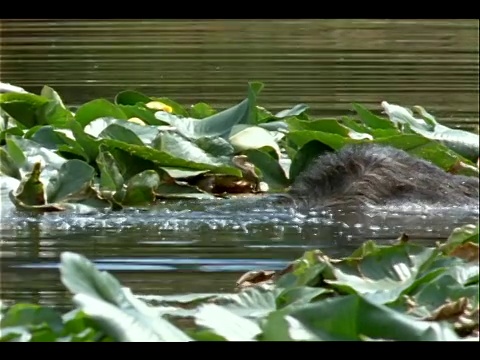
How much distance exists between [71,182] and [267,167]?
98 cm

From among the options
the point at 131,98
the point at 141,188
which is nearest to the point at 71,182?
the point at 141,188

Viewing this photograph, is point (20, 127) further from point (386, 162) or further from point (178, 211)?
point (386, 162)

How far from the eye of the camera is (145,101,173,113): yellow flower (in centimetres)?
566

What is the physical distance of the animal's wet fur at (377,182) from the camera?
4438mm

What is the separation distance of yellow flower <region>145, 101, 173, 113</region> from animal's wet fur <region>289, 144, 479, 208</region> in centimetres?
127

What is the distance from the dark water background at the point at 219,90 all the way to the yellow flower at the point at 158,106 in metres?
1.26

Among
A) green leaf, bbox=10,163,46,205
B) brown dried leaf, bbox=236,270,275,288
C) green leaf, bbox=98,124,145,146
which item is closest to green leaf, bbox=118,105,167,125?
green leaf, bbox=98,124,145,146

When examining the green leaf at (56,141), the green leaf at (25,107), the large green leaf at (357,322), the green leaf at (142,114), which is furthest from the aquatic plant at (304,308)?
the green leaf at (25,107)

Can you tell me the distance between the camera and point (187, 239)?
378 centimetres

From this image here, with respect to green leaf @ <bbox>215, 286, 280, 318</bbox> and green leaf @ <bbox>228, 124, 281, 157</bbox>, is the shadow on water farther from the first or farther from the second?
green leaf @ <bbox>228, 124, 281, 157</bbox>

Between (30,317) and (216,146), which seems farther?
(216,146)

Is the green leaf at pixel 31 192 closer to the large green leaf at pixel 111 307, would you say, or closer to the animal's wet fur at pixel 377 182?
the animal's wet fur at pixel 377 182

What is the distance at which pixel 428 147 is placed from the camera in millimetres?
4859

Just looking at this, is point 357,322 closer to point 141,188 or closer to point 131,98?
point 141,188
